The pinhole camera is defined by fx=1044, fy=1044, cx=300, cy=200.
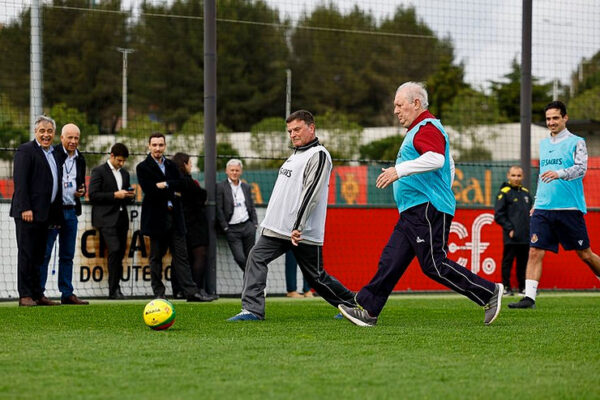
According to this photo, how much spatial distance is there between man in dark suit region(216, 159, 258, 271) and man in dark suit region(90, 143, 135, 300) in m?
1.25

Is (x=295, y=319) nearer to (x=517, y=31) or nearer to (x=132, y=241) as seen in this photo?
(x=132, y=241)

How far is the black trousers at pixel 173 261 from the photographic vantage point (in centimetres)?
1231

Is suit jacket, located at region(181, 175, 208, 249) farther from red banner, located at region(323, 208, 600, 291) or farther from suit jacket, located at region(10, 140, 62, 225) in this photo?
suit jacket, located at region(10, 140, 62, 225)

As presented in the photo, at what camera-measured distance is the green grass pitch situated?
5.00m

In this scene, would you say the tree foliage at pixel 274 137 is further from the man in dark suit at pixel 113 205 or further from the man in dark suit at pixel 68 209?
the man in dark suit at pixel 68 209

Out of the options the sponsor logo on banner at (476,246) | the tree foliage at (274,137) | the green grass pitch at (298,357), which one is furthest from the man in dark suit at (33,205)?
the tree foliage at (274,137)

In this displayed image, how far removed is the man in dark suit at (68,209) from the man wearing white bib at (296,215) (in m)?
3.25

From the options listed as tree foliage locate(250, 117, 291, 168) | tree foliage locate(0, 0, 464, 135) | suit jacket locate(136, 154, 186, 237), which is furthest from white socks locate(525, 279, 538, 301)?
tree foliage locate(0, 0, 464, 135)

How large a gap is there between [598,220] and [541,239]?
5.54m

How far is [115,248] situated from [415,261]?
451 centimetres

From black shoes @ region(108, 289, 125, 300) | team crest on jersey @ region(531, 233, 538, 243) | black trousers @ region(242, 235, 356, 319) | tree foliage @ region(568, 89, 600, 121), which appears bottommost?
black shoes @ region(108, 289, 125, 300)

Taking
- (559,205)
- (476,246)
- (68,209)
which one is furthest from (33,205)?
(476,246)

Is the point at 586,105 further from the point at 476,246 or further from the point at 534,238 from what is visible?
the point at 534,238

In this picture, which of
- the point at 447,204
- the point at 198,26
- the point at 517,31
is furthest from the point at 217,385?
the point at 198,26
